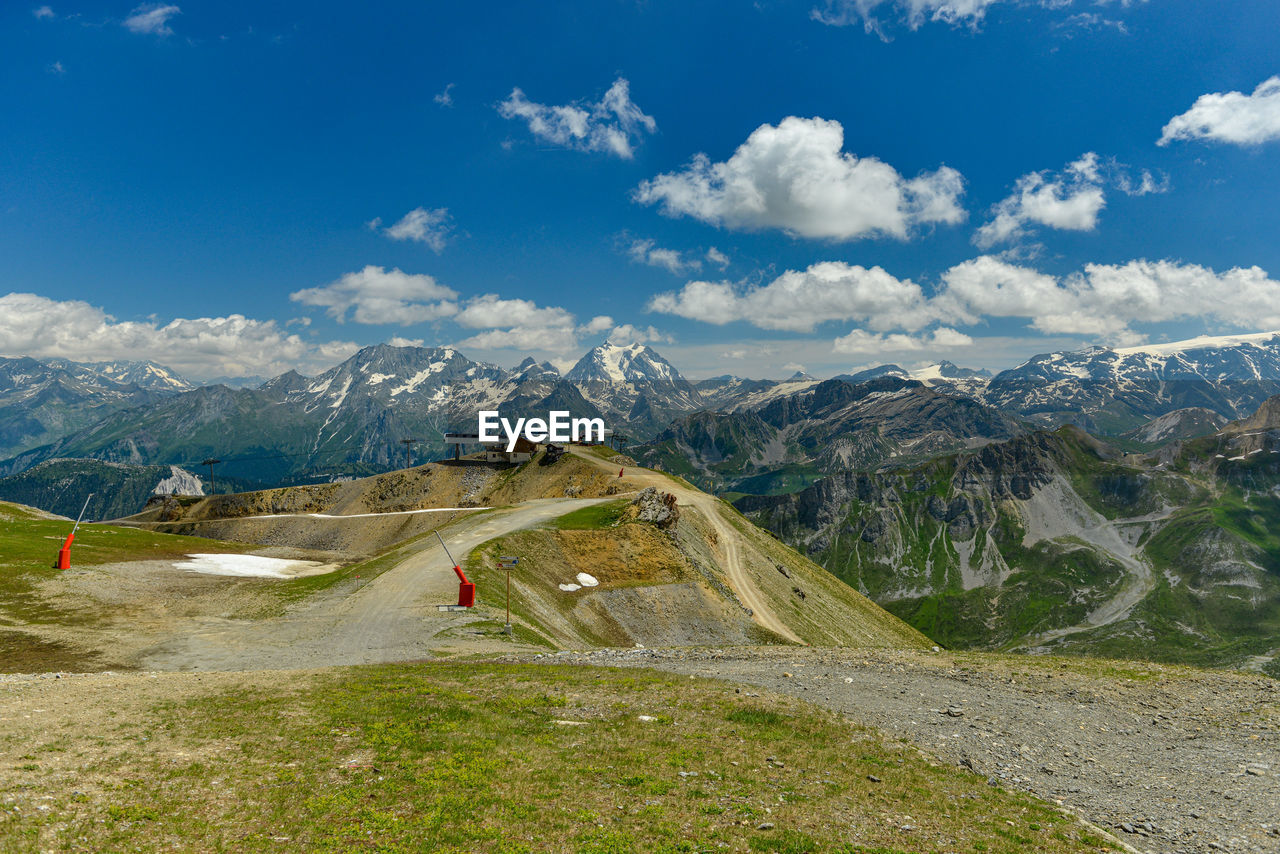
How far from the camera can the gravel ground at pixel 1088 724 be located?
778 inches

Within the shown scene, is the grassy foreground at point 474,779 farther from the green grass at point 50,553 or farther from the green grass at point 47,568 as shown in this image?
the green grass at point 50,553

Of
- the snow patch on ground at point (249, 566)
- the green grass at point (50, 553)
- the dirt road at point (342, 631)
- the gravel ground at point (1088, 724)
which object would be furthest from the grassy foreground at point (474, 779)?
the snow patch on ground at point (249, 566)

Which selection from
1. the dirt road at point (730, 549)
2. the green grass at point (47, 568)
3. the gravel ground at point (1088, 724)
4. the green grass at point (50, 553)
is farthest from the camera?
the dirt road at point (730, 549)

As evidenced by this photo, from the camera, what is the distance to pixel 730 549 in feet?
348

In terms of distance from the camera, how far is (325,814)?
17.0m

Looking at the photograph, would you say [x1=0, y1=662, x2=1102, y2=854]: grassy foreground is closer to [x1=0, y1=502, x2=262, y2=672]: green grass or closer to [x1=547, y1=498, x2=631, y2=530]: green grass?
[x1=0, y1=502, x2=262, y2=672]: green grass

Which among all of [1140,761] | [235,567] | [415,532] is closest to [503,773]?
[1140,761]

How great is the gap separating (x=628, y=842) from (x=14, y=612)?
195 ft

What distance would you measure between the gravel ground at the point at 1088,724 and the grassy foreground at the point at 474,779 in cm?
260

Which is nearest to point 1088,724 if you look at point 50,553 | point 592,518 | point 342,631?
point 342,631

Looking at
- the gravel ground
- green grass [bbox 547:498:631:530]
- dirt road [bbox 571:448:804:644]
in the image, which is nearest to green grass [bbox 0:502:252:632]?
the gravel ground

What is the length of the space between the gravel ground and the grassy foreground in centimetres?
260

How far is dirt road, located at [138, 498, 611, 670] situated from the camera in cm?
4088

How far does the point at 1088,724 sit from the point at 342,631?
5104 centimetres
